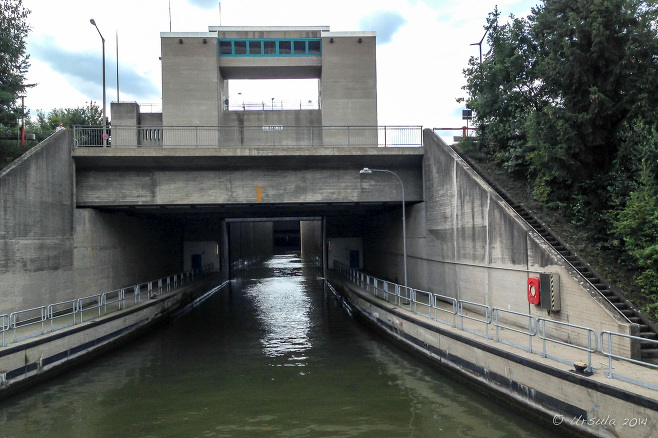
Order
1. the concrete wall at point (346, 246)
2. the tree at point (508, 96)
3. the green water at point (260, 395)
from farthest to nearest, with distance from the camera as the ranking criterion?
the concrete wall at point (346, 246)
the tree at point (508, 96)
the green water at point (260, 395)

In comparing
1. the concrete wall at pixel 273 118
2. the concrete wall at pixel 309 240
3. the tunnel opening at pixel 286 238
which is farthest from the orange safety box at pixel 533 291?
the tunnel opening at pixel 286 238

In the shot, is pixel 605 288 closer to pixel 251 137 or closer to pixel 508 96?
pixel 508 96

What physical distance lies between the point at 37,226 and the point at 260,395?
12.5 m

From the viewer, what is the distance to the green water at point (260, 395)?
11.8 m

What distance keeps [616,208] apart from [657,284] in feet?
13.0

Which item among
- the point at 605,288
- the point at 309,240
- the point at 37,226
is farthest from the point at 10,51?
the point at 309,240

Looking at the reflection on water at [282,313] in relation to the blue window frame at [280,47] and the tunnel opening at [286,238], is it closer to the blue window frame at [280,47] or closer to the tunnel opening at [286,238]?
the blue window frame at [280,47]

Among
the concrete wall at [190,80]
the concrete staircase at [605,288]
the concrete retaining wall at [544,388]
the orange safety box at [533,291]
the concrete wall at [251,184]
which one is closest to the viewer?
the concrete retaining wall at [544,388]

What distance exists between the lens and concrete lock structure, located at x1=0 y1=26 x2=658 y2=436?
13.0 meters

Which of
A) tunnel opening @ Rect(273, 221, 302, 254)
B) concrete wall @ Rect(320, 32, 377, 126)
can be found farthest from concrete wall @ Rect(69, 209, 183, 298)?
tunnel opening @ Rect(273, 221, 302, 254)

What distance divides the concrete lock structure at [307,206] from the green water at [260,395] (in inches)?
37.8

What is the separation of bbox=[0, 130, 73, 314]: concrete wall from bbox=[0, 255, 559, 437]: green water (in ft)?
13.3

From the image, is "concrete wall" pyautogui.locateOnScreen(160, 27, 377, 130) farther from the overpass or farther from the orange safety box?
the orange safety box

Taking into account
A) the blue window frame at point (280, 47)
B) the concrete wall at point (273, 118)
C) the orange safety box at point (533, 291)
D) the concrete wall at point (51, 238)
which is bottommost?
the orange safety box at point (533, 291)
